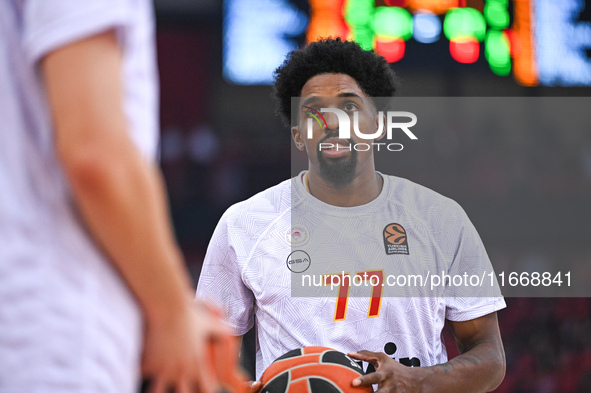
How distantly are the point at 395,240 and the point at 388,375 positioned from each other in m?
0.63

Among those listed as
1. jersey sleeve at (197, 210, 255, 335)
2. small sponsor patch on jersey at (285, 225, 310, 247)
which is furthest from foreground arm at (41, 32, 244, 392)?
small sponsor patch on jersey at (285, 225, 310, 247)

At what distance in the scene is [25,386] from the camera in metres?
0.77

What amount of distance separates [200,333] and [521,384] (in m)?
8.32

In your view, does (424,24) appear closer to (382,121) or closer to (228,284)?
(382,121)

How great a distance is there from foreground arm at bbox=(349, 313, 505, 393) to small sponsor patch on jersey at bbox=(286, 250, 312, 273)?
17.5 inches

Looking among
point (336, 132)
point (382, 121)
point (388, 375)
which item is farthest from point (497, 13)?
point (388, 375)

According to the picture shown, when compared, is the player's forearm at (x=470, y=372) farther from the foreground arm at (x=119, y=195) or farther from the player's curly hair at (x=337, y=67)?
the foreground arm at (x=119, y=195)

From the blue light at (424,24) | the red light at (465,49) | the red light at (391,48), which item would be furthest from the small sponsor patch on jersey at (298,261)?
the red light at (465,49)

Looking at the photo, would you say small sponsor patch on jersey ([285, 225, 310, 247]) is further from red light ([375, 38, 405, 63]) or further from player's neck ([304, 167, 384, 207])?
red light ([375, 38, 405, 63])

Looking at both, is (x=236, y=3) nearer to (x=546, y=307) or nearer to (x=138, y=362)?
(x=138, y=362)

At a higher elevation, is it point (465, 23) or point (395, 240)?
point (465, 23)

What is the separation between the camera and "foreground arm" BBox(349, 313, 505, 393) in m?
2.20

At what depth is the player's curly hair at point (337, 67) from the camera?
9.63 feet

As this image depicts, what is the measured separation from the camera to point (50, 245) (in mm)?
812
